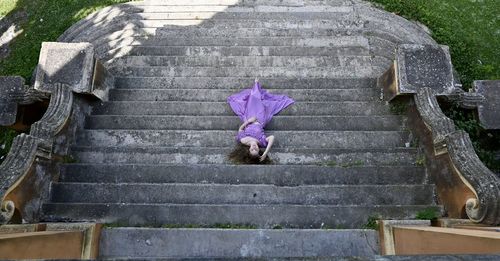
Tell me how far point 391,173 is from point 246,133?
2.02 meters

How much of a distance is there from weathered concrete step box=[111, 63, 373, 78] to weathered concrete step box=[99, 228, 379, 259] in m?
3.26

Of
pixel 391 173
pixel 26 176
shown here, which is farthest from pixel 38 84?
pixel 391 173

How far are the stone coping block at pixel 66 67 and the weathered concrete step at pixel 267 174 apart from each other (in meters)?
1.26

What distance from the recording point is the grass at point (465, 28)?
8.52 m

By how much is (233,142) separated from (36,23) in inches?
238

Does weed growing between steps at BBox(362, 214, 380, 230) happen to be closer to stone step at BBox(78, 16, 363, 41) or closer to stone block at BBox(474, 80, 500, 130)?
stone block at BBox(474, 80, 500, 130)

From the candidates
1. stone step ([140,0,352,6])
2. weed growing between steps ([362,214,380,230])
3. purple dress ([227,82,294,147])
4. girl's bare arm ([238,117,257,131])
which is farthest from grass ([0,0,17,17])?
weed growing between steps ([362,214,380,230])

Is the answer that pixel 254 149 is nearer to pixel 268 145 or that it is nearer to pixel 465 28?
pixel 268 145

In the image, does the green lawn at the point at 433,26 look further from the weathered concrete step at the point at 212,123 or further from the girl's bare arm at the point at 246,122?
the girl's bare arm at the point at 246,122

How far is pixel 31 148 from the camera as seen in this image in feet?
18.1

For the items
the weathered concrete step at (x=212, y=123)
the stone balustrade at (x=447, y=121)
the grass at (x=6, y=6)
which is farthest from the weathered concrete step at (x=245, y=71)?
Result: the grass at (x=6, y=6)

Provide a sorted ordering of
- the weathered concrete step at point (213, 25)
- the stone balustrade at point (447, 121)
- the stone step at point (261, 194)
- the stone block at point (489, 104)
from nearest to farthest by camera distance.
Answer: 1. the stone balustrade at point (447, 121)
2. the stone step at point (261, 194)
3. the stone block at point (489, 104)
4. the weathered concrete step at point (213, 25)

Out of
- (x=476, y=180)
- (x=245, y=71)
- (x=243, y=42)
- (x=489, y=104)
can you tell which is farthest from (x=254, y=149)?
(x=489, y=104)

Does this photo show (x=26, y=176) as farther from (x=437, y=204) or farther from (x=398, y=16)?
(x=398, y=16)
